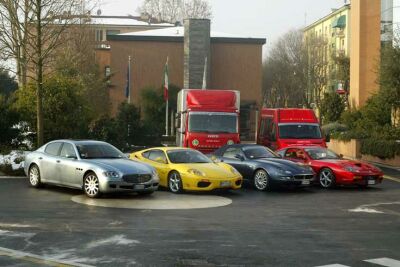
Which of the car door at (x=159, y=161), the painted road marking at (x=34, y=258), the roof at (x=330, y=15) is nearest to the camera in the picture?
the painted road marking at (x=34, y=258)

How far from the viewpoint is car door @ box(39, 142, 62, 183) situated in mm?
15688

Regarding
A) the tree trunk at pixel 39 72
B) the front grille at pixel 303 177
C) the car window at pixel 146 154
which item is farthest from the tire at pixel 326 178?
the tree trunk at pixel 39 72

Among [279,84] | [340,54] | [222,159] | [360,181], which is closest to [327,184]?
[360,181]

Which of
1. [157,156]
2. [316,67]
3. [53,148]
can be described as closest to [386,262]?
[157,156]

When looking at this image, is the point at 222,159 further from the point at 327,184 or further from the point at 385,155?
the point at 385,155

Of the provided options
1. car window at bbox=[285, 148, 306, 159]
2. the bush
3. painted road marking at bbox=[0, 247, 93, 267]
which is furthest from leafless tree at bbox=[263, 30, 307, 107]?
painted road marking at bbox=[0, 247, 93, 267]

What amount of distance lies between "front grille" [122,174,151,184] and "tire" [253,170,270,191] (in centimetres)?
378

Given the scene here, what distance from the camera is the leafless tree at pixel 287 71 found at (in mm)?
68375

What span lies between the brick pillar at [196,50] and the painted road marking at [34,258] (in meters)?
45.9

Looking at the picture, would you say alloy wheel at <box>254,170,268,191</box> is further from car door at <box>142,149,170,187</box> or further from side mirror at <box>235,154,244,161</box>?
car door at <box>142,149,170,187</box>

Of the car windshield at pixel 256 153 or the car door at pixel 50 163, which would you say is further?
the car windshield at pixel 256 153

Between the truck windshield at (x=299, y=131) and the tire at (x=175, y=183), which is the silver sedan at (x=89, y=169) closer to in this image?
the tire at (x=175, y=183)

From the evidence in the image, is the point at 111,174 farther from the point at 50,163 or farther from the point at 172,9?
the point at 172,9

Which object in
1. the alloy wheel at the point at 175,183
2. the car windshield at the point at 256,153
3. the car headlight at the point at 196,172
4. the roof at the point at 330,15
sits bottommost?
the alloy wheel at the point at 175,183
